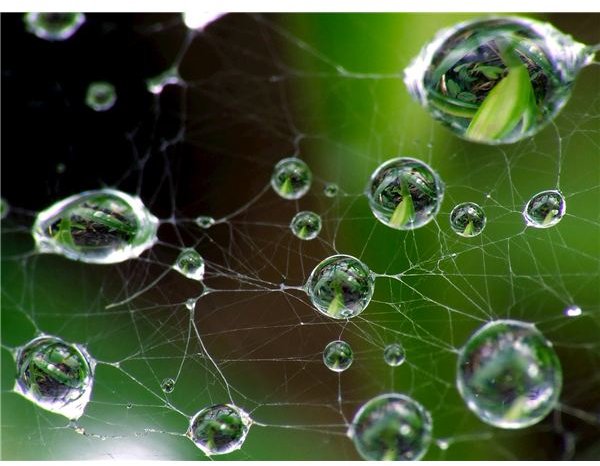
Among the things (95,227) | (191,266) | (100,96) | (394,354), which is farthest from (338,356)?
(100,96)

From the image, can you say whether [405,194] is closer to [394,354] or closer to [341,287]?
[341,287]

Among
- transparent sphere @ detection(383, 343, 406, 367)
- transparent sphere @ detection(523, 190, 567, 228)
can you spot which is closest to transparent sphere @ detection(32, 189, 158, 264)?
transparent sphere @ detection(383, 343, 406, 367)

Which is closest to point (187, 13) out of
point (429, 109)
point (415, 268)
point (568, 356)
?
point (429, 109)

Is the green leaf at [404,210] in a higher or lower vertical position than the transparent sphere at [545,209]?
lower

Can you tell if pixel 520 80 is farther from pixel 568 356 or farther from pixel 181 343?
pixel 181 343

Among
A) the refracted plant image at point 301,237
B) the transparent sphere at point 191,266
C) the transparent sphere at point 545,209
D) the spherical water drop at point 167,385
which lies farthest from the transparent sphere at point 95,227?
the transparent sphere at point 545,209

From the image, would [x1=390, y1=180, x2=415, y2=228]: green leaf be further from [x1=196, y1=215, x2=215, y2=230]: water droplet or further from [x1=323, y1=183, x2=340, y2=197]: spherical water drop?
[x1=196, y1=215, x2=215, y2=230]: water droplet

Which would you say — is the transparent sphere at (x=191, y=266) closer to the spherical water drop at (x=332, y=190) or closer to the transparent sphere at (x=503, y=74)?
the spherical water drop at (x=332, y=190)

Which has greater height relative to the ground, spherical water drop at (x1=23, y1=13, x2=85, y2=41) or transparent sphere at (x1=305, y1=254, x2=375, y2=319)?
spherical water drop at (x1=23, y1=13, x2=85, y2=41)
